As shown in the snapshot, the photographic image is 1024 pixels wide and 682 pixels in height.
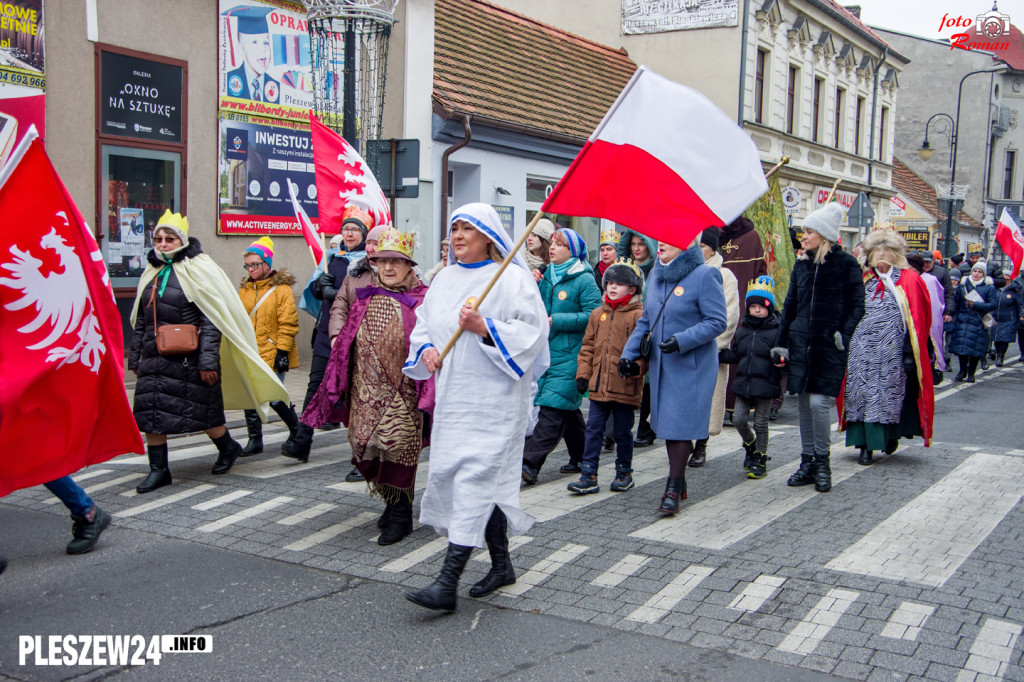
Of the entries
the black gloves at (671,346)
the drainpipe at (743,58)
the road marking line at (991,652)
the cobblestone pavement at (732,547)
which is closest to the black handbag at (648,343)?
the black gloves at (671,346)

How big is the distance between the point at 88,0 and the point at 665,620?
379 inches

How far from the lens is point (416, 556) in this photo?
5.31 meters

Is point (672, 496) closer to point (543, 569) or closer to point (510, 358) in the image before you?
point (543, 569)

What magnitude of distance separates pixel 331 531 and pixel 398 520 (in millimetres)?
461

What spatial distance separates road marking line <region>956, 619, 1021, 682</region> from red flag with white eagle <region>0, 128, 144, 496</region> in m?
4.19

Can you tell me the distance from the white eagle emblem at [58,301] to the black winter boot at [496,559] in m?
2.25

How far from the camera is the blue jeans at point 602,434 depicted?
679 cm

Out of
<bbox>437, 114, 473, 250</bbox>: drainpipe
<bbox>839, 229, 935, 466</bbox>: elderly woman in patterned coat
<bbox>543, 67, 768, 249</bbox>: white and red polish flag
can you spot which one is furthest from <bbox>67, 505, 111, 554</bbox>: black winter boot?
<bbox>437, 114, 473, 250</bbox>: drainpipe

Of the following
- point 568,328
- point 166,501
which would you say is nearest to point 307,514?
point 166,501

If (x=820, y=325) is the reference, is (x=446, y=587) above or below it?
below

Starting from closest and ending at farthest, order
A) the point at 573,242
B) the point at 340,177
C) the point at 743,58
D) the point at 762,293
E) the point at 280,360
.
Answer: the point at 573,242, the point at 762,293, the point at 280,360, the point at 340,177, the point at 743,58

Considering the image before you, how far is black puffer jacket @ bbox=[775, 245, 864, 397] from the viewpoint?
22.7ft

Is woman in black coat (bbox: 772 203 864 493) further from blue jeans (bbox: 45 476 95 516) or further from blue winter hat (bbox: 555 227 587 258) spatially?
blue jeans (bbox: 45 476 95 516)

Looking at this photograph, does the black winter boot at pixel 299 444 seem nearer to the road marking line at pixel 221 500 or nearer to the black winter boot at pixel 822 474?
the road marking line at pixel 221 500
